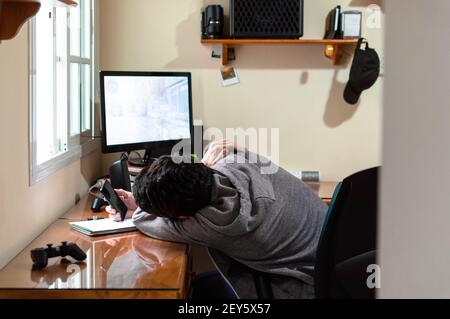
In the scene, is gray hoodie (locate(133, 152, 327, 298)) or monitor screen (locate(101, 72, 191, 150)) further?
monitor screen (locate(101, 72, 191, 150))

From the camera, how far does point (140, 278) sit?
1615 mm

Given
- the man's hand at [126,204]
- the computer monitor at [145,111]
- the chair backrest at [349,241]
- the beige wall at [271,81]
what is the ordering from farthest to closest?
the beige wall at [271,81] → the computer monitor at [145,111] → the man's hand at [126,204] → the chair backrest at [349,241]

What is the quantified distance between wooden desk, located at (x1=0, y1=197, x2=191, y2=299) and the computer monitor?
31.0 inches

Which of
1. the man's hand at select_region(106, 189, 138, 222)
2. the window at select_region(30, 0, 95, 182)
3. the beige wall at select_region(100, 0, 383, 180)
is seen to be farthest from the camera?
the beige wall at select_region(100, 0, 383, 180)

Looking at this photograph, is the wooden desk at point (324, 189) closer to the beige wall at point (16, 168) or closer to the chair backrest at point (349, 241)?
the chair backrest at point (349, 241)

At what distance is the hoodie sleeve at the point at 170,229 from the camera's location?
71.0 inches

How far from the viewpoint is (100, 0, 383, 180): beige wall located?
10.5ft

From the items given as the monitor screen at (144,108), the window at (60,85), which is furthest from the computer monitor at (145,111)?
the window at (60,85)

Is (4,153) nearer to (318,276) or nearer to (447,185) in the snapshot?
(318,276)

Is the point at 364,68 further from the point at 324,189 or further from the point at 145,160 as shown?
the point at 145,160

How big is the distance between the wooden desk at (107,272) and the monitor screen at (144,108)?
0.80 metres

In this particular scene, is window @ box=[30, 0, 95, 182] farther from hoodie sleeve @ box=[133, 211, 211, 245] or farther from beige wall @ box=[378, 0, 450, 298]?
beige wall @ box=[378, 0, 450, 298]

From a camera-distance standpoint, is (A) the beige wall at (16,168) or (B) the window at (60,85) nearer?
(A) the beige wall at (16,168)

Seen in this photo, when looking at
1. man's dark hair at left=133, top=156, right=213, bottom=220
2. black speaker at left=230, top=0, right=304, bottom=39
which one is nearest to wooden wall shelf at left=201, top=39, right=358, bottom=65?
black speaker at left=230, top=0, right=304, bottom=39
